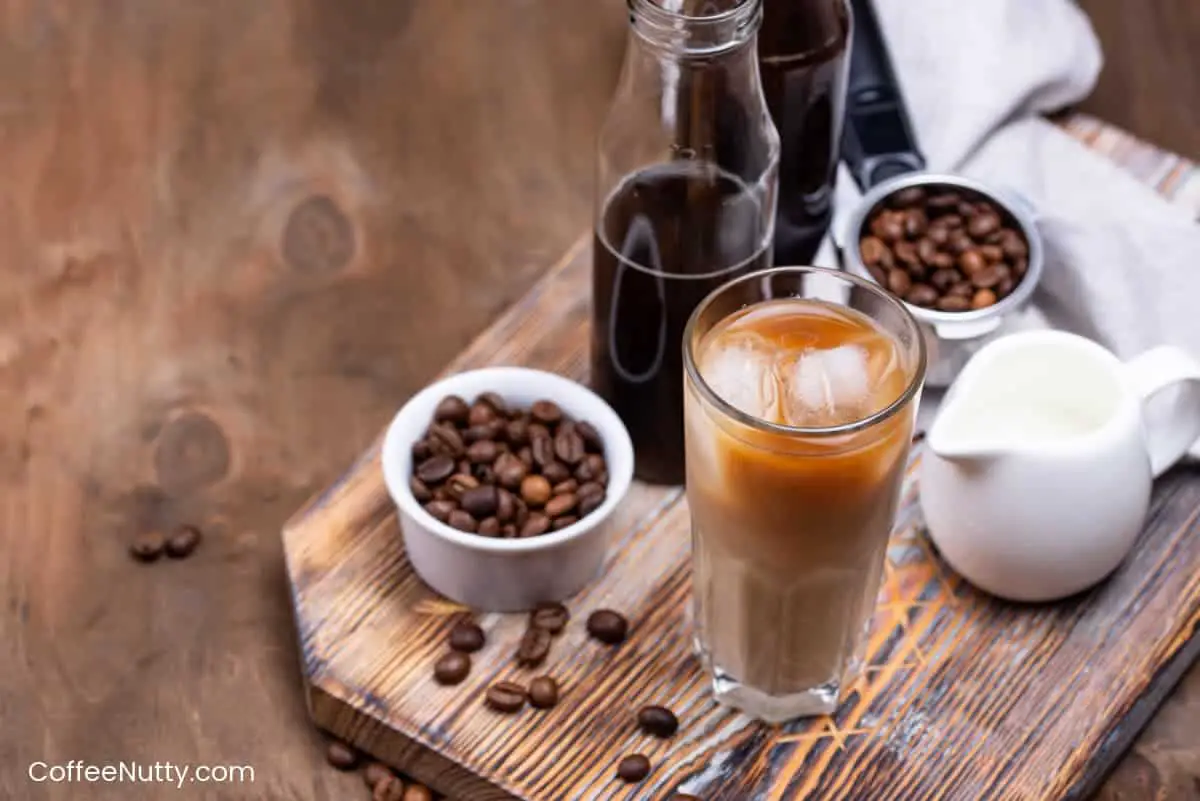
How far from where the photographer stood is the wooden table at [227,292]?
1.49 metres

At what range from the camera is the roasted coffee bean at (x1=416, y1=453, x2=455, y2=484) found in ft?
4.88

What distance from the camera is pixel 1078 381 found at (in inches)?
57.7

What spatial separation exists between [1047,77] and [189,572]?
97 cm

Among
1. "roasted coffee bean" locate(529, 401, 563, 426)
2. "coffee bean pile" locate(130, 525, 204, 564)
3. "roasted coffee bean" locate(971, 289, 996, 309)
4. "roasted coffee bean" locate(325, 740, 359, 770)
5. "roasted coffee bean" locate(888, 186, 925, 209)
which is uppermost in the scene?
"roasted coffee bean" locate(888, 186, 925, 209)

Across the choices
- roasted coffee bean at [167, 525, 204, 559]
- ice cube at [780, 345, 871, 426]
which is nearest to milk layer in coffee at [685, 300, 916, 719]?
ice cube at [780, 345, 871, 426]

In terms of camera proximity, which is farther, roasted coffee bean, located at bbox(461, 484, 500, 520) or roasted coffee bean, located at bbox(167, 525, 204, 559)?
roasted coffee bean, located at bbox(167, 525, 204, 559)

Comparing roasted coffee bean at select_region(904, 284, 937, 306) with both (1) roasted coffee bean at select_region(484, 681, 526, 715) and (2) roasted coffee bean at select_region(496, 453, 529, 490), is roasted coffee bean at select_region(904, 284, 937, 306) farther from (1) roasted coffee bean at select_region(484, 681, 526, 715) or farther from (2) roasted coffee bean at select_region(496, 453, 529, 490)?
(1) roasted coffee bean at select_region(484, 681, 526, 715)

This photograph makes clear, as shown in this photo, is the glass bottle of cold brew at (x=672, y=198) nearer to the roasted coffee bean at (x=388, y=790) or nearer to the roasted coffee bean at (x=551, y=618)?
the roasted coffee bean at (x=551, y=618)

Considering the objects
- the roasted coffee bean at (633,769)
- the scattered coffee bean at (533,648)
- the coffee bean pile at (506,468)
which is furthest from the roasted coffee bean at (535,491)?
the roasted coffee bean at (633,769)

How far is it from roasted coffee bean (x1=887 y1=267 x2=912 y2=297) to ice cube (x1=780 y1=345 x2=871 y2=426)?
12.9 inches

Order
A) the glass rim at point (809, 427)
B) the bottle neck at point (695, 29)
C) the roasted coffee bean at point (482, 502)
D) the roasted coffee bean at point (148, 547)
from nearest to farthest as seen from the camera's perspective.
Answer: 1. the glass rim at point (809, 427)
2. the bottle neck at point (695, 29)
3. the roasted coffee bean at point (482, 502)
4. the roasted coffee bean at point (148, 547)

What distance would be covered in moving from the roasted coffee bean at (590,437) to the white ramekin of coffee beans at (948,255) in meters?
0.28

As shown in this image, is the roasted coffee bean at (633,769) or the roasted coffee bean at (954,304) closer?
the roasted coffee bean at (633,769)

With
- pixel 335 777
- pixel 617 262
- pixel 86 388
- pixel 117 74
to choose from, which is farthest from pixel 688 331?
pixel 117 74
